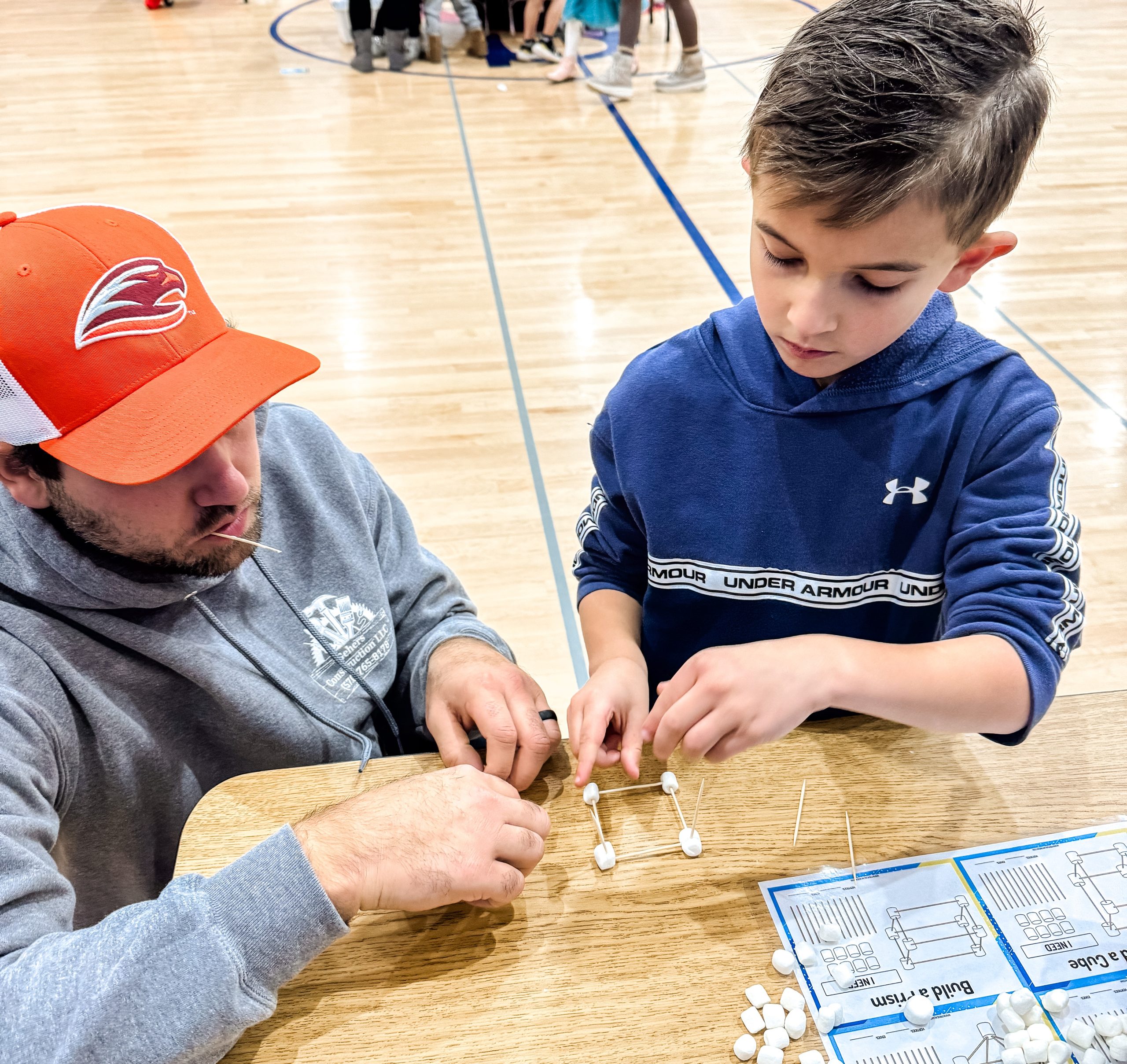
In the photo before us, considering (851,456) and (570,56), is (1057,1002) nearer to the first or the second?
(851,456)

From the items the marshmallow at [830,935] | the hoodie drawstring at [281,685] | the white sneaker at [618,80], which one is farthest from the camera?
the white sneaker at [618,80]

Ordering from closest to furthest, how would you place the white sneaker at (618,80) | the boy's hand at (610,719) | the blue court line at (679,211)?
the boy's hand at (610,719) → the blue court line at (679,211) → the white sneaker at (618,80)

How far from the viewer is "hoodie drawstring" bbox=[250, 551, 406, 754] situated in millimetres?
1185

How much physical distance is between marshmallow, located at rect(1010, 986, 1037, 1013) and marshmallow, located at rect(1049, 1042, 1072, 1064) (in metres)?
0.03

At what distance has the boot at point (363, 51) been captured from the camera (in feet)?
21.3

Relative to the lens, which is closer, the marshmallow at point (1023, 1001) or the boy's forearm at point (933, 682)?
the marshmallow at point (1023, 1001)

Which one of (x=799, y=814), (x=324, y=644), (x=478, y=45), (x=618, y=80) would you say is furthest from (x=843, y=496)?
(x=478, y=45)

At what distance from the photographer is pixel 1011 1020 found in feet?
2.51

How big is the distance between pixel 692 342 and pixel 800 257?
0.27 m

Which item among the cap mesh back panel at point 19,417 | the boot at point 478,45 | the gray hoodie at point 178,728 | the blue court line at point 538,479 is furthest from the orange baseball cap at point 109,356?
the boot at point 478,45

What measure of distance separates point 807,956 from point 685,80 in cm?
649

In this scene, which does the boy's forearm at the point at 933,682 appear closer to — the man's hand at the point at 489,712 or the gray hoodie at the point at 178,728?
the man's hand at the point at 489,712

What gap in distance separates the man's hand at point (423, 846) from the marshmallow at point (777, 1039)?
251 millimetres

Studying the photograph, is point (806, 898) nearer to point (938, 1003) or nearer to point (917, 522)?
point (938, 1003)
